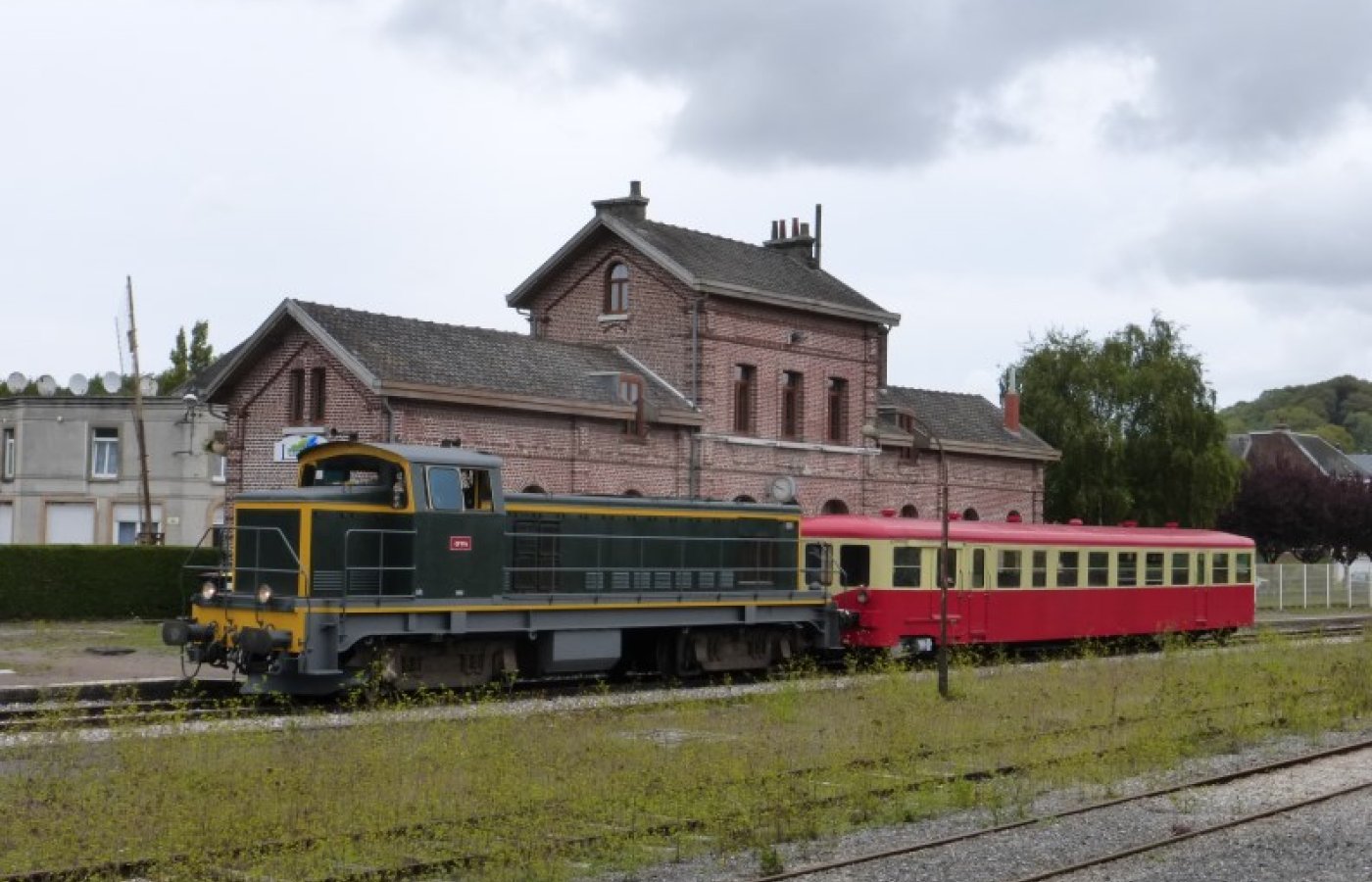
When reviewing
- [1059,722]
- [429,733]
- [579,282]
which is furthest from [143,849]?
[579,282]

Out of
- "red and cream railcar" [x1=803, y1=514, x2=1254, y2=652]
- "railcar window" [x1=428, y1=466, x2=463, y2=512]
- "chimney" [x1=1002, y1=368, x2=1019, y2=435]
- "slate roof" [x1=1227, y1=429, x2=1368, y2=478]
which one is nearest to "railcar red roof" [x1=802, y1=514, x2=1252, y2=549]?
"red and cream railcar" [x1=803, y1=514, x2=1254, y2=652]

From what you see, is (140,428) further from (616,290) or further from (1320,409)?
(1320,409)

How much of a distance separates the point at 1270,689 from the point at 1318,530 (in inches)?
2051

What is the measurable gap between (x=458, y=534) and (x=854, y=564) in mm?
8681

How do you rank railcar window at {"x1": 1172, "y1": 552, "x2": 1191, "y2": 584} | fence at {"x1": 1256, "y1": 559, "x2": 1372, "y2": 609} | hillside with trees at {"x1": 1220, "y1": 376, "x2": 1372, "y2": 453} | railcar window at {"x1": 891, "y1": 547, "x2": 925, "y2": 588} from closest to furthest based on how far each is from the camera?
railcar window at {"x1": 891, "y1": 547, "x2": 925, "y2": 588}, railcar window at {"x1": 1172, "y1": 552, "x2": 1191, "y2": 584}, fence at {"x1": 1256, "y1": 559, "x2": 1372, "y2": 609}, hillside with trees at {"x1": 1220, "y1": 376, "x2": 1372, "y2": 453}

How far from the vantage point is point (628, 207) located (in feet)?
137

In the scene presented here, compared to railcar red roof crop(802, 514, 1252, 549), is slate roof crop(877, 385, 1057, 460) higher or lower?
higher

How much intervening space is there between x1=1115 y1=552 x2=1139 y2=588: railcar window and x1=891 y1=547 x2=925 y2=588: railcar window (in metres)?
6.67

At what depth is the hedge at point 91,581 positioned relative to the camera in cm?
3366

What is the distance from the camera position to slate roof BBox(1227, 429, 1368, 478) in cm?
9119

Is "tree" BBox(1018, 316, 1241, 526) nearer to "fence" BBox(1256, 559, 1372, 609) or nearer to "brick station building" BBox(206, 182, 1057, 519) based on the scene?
"fence" BBox(1256, 559, 1372, 609)

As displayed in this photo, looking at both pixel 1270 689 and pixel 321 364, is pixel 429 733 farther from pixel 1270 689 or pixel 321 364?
pixel 321 364

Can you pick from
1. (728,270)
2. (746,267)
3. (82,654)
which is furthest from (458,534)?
(746,267)

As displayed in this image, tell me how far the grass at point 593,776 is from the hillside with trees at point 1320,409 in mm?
136797
